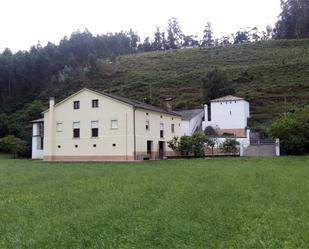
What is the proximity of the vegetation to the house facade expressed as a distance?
13651 mm

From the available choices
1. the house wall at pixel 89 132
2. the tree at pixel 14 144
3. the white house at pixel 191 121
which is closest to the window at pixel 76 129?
the house wall at pixel 89 132

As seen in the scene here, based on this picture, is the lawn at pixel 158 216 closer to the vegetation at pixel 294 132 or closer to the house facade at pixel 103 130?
the vegetation at pixel 294 132

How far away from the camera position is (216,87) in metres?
81.7

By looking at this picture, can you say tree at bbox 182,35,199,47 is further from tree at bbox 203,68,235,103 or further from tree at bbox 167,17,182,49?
tree at bbox 203,68,235,103

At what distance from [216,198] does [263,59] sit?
372 feet

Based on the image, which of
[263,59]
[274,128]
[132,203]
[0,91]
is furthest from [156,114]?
[263,59]

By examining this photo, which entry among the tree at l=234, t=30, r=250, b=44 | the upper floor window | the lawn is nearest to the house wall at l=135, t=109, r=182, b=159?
the upper floor window

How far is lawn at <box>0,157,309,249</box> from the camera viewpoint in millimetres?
9094

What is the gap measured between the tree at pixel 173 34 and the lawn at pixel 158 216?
16251cm

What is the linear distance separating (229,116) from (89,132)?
87.5 feet

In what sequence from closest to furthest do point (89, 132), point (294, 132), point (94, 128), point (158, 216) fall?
point (158, 216), point (294, 132), point (94, 128), point (89, 132)

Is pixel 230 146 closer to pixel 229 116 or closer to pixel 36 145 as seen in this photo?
pixel 229 116

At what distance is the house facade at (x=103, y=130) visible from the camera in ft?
157

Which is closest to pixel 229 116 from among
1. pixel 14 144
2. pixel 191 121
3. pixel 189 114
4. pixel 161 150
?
pixel 191 121
